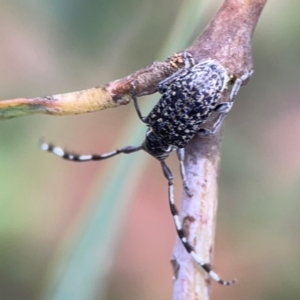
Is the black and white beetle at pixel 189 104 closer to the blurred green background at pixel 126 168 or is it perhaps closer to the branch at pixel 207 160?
the branch at pixel 207 160

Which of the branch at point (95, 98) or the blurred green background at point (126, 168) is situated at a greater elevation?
the blurred green background at point (126, 168)

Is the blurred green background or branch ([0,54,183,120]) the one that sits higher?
the blurred green background

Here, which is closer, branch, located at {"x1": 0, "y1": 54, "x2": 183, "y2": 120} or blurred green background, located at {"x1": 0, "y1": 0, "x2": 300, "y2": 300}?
branch, located at {"x1": 0, "y1": 54, "x2": 183, "y2": 120}

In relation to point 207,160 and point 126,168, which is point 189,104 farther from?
→ point 126,168

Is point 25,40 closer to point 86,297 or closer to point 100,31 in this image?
point 100,31

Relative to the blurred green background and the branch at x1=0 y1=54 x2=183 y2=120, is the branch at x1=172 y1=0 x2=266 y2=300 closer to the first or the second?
the branch at x1=0 y1=54 x2=183 y2=120

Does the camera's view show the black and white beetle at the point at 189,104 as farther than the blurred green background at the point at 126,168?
No

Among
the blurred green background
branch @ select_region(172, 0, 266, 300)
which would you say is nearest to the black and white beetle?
branch @ select_region(172, 0, 266, 300)

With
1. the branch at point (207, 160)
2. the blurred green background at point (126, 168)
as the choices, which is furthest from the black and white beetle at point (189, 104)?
the blurred green background at point (126, 168)

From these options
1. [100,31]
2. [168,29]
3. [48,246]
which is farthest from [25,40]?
[48,246]
